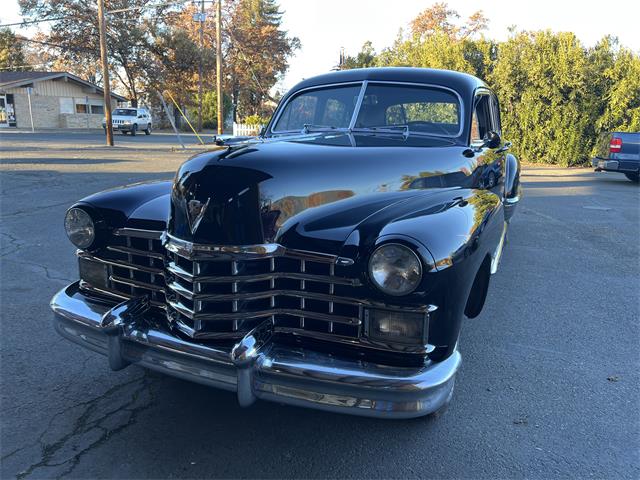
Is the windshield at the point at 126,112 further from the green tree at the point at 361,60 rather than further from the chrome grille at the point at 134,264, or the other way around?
the chrome grille at the point at 134,264

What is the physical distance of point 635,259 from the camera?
20.4ft

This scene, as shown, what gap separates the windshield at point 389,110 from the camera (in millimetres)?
3684

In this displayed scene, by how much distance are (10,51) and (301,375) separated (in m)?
60.4

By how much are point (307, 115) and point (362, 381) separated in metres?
2.63

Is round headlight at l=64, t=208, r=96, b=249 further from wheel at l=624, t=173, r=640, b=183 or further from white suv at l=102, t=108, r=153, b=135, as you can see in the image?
white suv at l=102, t=108, r=153, b=135

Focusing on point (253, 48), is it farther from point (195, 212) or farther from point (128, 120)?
point (195, 212)

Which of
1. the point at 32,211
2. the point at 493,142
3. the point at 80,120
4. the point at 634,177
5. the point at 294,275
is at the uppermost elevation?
the point at 493,142

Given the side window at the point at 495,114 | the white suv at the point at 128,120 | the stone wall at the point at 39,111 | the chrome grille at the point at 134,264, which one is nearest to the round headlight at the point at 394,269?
the chrome grille at the point at 134,264

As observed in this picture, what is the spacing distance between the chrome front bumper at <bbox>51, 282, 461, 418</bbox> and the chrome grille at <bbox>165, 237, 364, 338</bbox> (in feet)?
Answer: 0.36

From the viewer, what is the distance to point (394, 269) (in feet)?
6.96

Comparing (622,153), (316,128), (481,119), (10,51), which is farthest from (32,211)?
(10,51)

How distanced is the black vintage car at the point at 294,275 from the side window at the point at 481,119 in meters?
1.06

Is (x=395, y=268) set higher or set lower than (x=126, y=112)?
lower

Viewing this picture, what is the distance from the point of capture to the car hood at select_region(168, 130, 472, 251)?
2312mm
